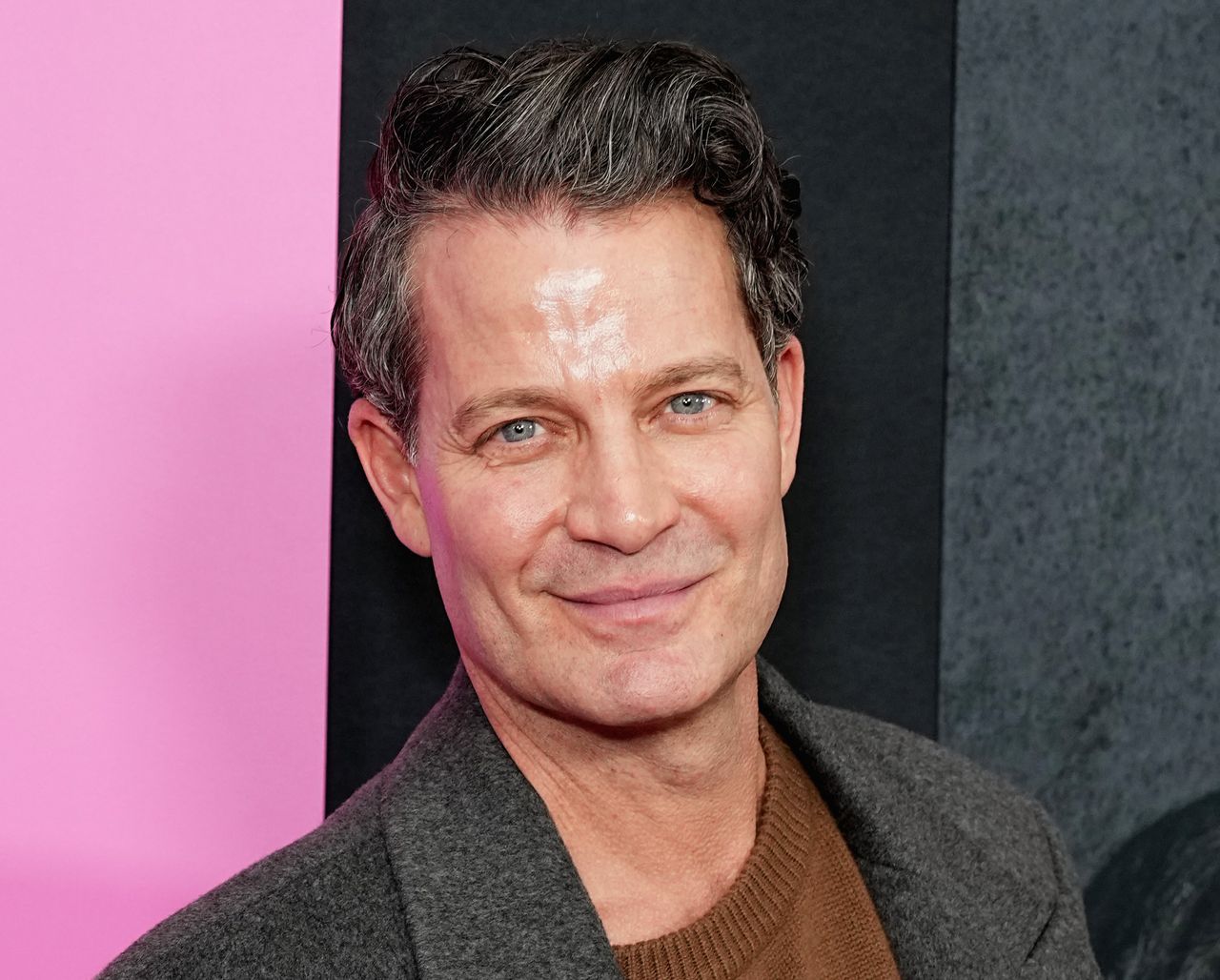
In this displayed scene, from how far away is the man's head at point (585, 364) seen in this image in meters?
1.34

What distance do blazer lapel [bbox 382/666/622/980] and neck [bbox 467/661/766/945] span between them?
42mm

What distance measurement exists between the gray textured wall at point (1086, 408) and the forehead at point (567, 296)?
0.73 m

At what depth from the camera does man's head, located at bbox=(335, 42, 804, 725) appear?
1342mm

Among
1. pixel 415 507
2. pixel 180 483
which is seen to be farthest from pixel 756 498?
pixel 180 483

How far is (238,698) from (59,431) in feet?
1.23

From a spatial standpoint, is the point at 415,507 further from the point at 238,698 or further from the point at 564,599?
the point at 238,698

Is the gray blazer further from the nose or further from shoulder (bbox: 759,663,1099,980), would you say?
the nose

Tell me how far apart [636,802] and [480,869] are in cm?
17

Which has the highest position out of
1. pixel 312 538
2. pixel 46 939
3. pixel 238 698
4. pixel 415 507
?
pixel 415 507

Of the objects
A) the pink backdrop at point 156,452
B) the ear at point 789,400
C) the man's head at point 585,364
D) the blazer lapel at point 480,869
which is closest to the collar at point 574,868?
the blazer lapel at point 480,869

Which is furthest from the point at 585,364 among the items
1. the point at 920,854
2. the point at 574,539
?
the point at 920,854

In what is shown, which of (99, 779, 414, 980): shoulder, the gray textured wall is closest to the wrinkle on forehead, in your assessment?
(99, 779, 414, 980): shoulder

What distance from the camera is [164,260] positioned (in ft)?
5.88

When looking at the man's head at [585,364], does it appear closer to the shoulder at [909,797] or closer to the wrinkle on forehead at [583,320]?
the wrinkle on forehead at [583,320]
